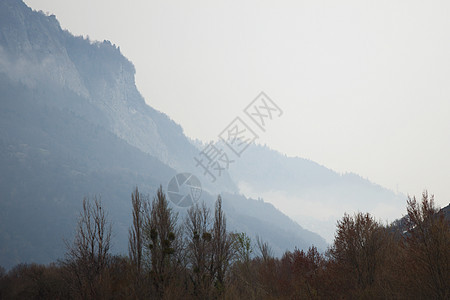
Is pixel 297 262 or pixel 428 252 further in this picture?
pixel 297 262

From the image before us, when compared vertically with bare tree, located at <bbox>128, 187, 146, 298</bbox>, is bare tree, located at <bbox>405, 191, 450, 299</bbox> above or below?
below

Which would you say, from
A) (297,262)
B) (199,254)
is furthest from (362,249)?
(199,254)

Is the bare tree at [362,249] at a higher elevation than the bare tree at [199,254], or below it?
below

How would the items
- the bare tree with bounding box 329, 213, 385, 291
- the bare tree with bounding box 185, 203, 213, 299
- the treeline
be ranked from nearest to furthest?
the treeline < the bare tree with bounding box 329, 213, 385, 291 < the bare tree with bounding box 185, 203, 213, 299

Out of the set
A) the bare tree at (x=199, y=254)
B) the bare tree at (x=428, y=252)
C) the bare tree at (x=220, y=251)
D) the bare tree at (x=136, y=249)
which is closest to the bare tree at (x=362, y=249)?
the bare tree at (x=428, y=252)

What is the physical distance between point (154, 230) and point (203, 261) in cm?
484

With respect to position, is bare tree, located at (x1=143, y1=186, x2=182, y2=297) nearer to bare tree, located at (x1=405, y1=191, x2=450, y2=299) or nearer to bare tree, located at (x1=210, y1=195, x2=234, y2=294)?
bare tree, located at (x1=210, y1=195, x2=234, y2=294)

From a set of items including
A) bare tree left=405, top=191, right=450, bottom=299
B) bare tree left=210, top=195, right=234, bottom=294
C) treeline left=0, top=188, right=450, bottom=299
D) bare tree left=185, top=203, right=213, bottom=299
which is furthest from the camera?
bare tree left=210, top=195, right=234, bottom=294

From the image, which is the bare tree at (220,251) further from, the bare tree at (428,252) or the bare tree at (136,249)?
the bare tree at (428,252)

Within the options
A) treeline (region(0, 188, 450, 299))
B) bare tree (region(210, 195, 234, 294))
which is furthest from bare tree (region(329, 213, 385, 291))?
bare tree (region(210, 195, 234, 294))

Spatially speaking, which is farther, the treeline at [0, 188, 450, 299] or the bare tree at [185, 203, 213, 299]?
the bare tree at [185, 203, 213, 299]

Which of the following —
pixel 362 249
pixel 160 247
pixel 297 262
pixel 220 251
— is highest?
pixel 160 247

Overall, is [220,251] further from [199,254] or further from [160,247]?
[160,247]

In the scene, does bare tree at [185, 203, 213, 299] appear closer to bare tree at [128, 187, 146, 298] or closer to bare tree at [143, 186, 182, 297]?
bare tree at [143, 186, 182, 297]
